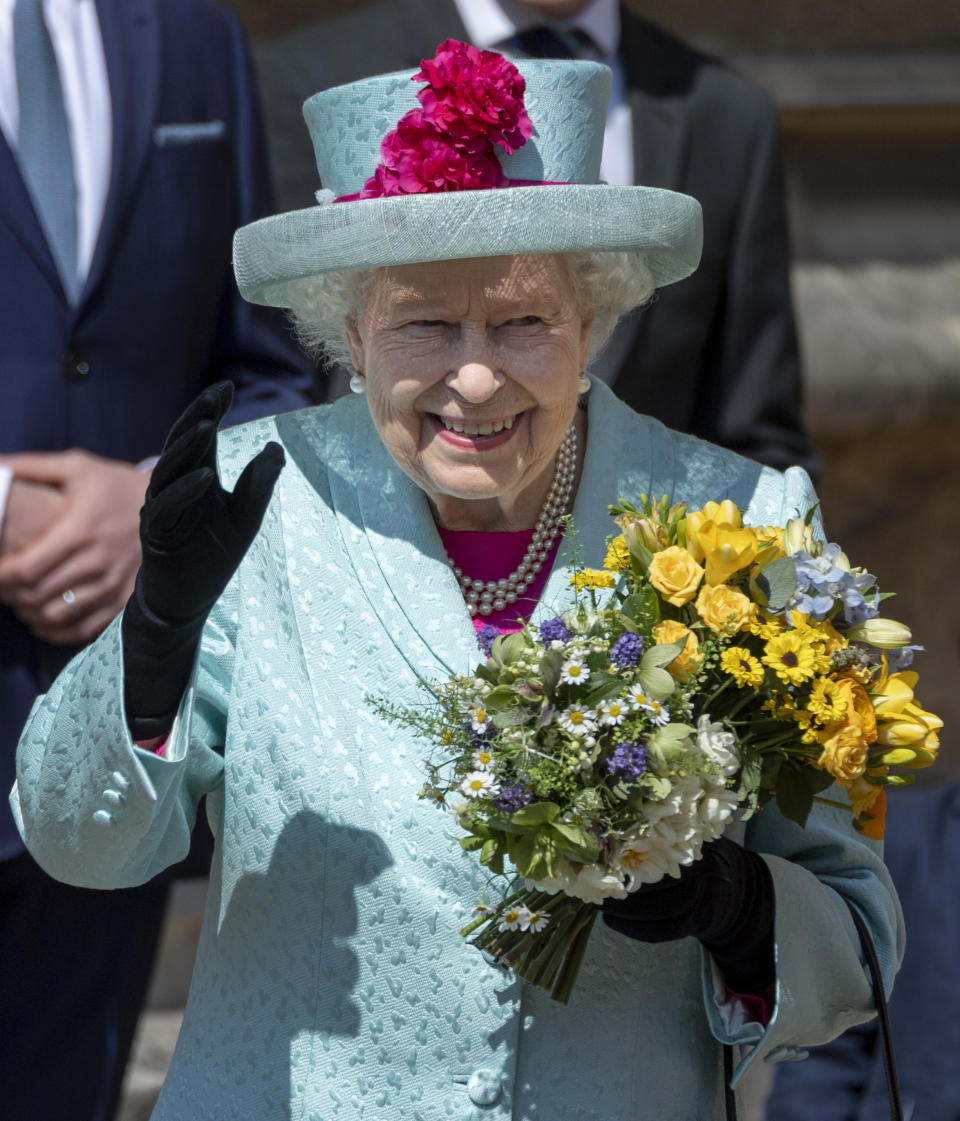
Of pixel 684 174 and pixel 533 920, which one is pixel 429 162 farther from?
pixel 684 174

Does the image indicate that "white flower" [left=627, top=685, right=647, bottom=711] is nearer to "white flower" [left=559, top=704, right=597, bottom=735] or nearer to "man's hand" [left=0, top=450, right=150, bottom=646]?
"white flower" [left=559, top=704, right=597, bottom=735]

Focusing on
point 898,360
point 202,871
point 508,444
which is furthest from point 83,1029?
point 898,360

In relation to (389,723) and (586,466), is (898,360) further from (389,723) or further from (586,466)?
(389,723)

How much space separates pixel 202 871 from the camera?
3229 millimetres

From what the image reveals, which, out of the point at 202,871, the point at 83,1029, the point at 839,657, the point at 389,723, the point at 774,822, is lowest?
the point at 83,1029

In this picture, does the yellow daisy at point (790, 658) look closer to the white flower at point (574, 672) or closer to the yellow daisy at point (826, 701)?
the yellow daisy at point (826, 701)

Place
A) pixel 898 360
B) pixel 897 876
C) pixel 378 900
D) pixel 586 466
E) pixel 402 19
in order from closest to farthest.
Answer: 1. pixel 378 900
2. pixel 586 466
3. pixel 897 876
4. pixel 402 19
5. pixel 898 360

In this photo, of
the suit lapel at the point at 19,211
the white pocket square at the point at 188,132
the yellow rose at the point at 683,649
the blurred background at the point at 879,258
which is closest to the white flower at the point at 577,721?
the yellow rose at the point at 683,649

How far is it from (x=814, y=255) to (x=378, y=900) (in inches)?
125

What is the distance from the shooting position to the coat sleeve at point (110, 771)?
215 cm

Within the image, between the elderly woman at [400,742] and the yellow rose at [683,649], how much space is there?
0.84 feet

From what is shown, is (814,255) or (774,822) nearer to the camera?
(774,822)

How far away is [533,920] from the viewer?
206 centimetres

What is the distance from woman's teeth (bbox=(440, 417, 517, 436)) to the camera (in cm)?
226
